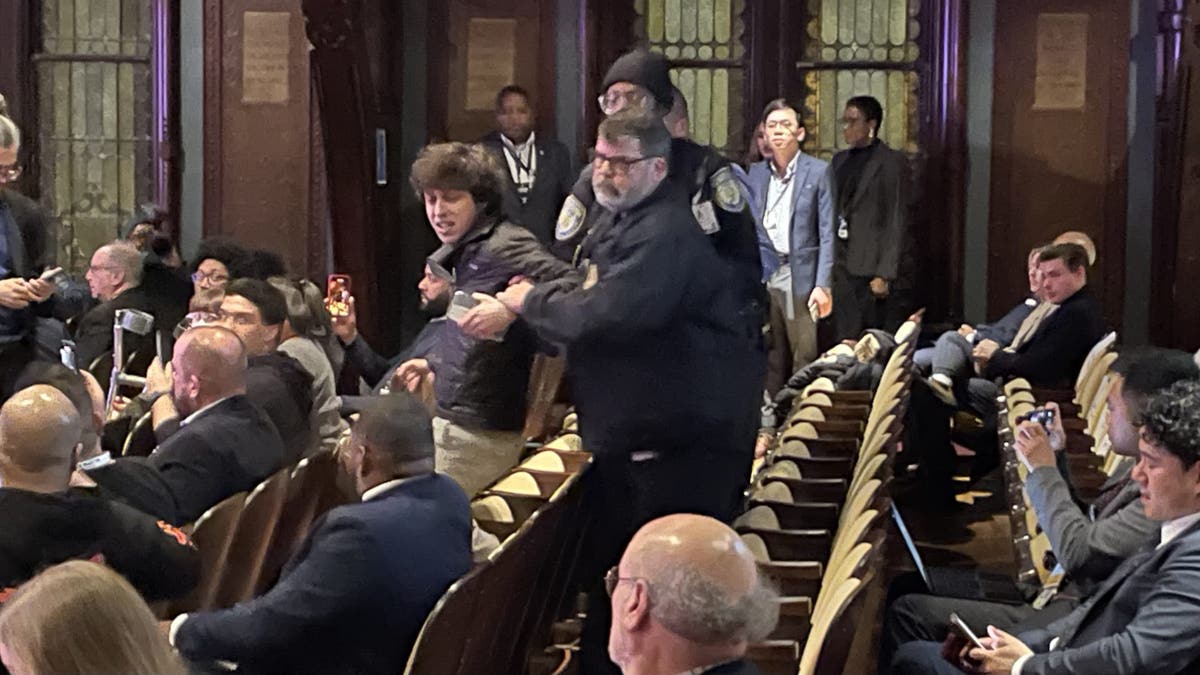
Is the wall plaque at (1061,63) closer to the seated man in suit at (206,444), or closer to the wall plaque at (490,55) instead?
the wall plaque at (490,55)

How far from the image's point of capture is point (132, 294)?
7.38 meters

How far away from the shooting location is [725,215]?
13.5 feet

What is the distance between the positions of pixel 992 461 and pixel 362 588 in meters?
4.77

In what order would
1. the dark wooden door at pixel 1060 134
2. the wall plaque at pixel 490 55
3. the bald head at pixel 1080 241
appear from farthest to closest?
the wall plaque at pixel 490 55 < the dark wooden door at pixel 1060 134 < the bald head at pixel 1080 241

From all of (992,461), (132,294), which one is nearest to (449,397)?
(132,294)

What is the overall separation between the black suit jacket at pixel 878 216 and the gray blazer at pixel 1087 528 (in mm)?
4814

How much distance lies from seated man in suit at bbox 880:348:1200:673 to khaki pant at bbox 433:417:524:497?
1.05 m

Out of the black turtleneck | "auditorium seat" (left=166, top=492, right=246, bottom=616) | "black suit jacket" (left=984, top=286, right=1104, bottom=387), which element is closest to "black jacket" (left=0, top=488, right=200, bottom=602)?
"auditorium seat" (left=166, top=492, right=246, bottom=616)

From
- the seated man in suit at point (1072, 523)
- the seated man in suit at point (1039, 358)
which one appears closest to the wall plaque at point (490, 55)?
the seated man in suit at point (1039, 358)

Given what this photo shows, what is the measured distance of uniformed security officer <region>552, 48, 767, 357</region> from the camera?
409 centimetres

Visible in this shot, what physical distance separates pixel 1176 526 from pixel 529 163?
593 centimetres

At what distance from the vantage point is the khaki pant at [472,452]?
4.76 metres

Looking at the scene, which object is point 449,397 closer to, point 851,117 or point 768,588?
point 768,588

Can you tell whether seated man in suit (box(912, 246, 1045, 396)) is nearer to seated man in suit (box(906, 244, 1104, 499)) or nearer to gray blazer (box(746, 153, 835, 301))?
seated man in suit (box(906, 244, 1104, 499))
